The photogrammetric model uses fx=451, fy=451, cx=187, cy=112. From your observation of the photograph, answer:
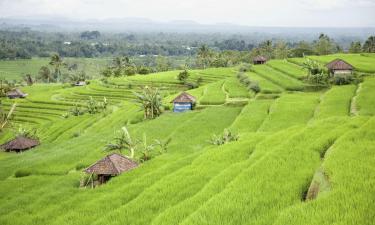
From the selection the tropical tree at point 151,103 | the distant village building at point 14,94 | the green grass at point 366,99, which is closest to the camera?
the green grass at point 366,99

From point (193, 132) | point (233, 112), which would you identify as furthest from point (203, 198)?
point (233, 112)

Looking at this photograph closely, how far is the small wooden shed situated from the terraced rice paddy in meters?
0.96

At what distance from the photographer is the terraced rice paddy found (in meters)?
11.0

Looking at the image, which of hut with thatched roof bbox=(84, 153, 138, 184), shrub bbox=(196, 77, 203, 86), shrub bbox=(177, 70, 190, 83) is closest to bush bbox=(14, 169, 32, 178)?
hut with thatched roof bbox=(84, 153, 138, 184)

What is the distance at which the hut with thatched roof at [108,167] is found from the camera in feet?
67.7

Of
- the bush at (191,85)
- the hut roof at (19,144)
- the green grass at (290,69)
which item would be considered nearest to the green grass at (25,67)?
the bush at (191,85)

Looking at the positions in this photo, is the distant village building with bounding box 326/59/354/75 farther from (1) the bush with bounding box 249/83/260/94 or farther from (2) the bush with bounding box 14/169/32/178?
(2) the bush with bounding box 14/169/32/178

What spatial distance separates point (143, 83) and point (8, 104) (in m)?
19.3

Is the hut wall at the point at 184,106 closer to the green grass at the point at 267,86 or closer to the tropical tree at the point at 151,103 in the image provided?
the tropical tree at the point at 151,103

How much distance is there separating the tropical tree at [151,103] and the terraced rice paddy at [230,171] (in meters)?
1.69

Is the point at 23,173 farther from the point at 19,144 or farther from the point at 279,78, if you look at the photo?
the point at 279,78

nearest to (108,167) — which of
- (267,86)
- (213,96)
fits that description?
(213,96)

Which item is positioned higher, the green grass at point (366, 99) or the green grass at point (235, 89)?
the green grass at point (366, 99)

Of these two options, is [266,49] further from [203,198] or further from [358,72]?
[203,198]
